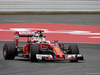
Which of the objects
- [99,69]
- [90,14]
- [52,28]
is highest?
[90,14]

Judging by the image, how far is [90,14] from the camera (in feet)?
108

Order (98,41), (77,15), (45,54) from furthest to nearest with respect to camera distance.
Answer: (77,15) < (98,41) < (45,54)

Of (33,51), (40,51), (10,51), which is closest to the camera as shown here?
(33,51)

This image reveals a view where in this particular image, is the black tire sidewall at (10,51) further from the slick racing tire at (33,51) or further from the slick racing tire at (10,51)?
the slick racing tire at (33,51)

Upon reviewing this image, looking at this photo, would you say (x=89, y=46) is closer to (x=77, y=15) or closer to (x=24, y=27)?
(x=24, y=27)

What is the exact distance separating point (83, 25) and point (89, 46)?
9238 millimetres

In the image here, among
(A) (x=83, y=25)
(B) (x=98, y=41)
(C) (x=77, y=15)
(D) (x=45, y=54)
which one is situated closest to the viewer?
(D) (x=45, y=54)

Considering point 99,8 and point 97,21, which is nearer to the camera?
point 97,21

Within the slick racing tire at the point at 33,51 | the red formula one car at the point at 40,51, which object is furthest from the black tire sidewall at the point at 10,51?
the slick racing tire at the point at 33,51

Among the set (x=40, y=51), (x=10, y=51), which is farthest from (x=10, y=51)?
(x=40, y=51)

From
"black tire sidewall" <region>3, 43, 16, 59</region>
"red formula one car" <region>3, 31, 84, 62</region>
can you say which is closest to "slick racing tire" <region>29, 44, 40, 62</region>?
"red formula one car" <region>3, 31, 84, 62</region>

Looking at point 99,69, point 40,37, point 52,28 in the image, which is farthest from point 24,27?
point 99,69

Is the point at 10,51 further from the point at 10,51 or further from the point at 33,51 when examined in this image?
the point at 33,51

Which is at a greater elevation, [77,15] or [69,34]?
[77,15]
